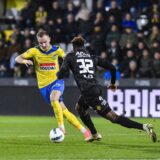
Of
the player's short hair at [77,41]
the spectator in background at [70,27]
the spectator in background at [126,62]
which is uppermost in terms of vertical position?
the player's short hair at [77,41]

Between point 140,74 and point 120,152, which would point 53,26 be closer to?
point 140,74

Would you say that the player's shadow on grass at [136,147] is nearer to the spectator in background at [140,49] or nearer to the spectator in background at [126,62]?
the spectator in background at [126,62]

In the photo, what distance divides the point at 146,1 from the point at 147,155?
47.5 ft

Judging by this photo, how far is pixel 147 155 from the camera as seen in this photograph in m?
10.7

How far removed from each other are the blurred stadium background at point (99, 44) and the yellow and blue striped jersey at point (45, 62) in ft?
24.8

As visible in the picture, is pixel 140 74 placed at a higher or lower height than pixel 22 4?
lower

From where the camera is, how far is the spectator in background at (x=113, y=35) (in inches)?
899

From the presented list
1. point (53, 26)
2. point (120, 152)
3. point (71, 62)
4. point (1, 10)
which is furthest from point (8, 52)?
point (120, 152)

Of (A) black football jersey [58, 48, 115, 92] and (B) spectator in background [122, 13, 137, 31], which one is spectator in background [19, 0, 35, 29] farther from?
(A) black football jersey [58, 48, 115, 92]

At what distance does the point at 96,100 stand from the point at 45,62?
1.78m

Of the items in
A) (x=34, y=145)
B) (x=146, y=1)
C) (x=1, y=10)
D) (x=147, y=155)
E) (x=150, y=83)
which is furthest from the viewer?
(x=1, y=10)

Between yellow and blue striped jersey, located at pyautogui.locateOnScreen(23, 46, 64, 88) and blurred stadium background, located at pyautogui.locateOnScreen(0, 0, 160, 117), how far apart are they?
24.8ft

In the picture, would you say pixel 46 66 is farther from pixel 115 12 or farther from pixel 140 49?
pixel 115 12

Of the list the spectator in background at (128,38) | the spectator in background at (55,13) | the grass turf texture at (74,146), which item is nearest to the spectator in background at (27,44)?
the spectator in background at (55,13)
